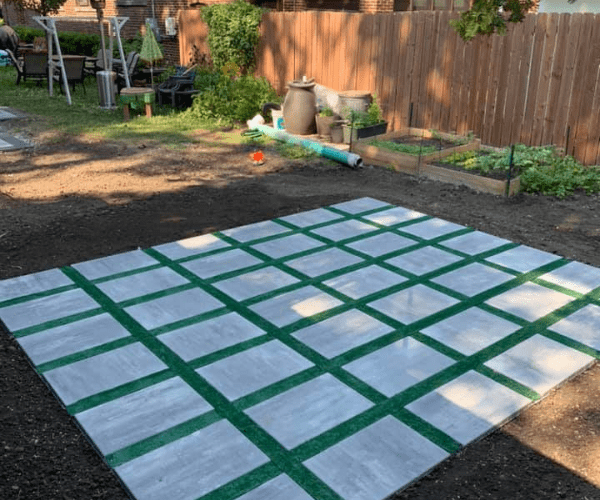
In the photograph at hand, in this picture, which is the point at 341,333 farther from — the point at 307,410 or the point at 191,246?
the point at 191,246

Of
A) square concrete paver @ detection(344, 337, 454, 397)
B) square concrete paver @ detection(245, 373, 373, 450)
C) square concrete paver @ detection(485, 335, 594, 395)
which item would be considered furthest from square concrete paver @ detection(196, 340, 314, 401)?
square concrete paver @ detection(485, 335, 594, 395)

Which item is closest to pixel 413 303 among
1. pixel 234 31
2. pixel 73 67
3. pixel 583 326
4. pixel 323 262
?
pixel 323 262

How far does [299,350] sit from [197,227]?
2816mm

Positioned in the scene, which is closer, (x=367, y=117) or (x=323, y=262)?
(x=323, y=262)

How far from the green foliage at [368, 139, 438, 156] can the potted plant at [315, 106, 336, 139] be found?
1.02m

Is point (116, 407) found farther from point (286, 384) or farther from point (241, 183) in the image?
point (241, 183)

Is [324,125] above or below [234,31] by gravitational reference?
below

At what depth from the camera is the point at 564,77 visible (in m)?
8.43

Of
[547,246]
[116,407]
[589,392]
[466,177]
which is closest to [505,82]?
[466,177]

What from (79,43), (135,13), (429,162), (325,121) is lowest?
(429,162)

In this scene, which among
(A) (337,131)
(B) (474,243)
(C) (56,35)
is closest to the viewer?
(B) (474,243)

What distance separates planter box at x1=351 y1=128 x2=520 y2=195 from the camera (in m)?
7.78

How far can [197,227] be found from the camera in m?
6.57

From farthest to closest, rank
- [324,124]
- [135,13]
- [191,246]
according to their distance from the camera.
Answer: [135,13], [324,124], [191,246]
